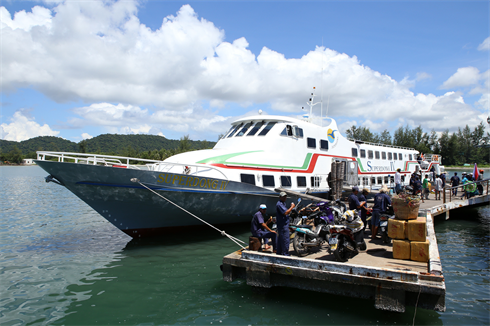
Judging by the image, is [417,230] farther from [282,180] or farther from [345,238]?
[282,180]

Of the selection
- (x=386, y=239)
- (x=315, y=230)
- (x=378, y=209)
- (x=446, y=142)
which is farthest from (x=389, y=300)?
(x=446, y=142)

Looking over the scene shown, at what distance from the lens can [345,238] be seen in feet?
22.3

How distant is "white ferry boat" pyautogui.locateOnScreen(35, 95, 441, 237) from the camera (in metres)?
9.48

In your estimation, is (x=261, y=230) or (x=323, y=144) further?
(x=323, y=144)

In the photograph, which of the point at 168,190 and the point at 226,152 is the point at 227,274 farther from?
the point at 226,152

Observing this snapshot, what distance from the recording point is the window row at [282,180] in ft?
40.1

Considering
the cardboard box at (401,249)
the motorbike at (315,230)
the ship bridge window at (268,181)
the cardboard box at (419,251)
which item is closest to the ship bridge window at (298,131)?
the ship bridge window at (268,181)

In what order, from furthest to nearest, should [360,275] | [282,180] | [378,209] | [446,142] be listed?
[446,142]
[282,180]
[378,209]
[360,275]

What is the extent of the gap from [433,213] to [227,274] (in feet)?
37.0

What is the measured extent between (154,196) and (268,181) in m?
4.98

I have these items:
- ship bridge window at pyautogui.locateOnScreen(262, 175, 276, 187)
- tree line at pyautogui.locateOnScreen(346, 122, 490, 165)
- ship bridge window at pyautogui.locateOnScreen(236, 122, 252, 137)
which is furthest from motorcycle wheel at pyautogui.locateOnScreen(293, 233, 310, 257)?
tree line at pyautogui.locateOnScreen(346, 122, 490, 165)

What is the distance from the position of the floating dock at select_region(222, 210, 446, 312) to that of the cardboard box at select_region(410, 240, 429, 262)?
12cm

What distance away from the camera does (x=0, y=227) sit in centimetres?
1431

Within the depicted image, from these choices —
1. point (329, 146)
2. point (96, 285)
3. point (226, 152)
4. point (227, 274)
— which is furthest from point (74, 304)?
point (329, 146)
